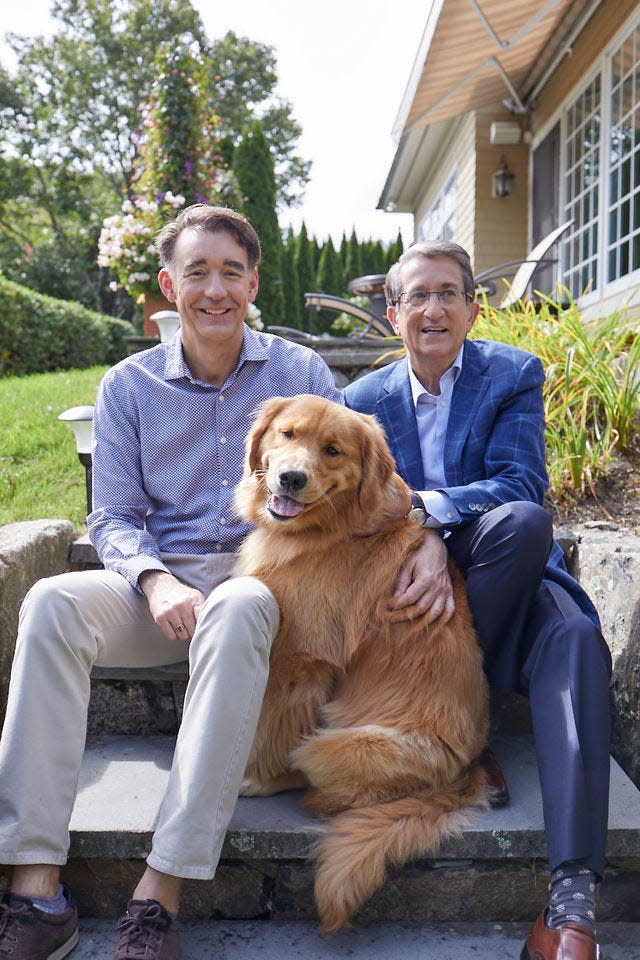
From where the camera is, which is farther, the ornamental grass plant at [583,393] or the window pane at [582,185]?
the window pane at [582,185]

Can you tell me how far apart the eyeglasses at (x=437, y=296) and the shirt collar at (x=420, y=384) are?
159 millimetres

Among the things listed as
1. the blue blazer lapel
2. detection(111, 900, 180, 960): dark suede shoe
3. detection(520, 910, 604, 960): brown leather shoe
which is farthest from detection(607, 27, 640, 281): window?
detection(111, 900, 180, 960): dark suede shoe

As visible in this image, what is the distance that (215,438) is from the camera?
251cm

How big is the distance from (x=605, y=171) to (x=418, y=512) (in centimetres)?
563

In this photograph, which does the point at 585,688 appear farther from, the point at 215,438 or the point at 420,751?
the point at 215,438

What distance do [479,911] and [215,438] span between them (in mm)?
1536

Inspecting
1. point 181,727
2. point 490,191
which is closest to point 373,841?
point 181,727

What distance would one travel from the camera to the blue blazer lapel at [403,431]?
257 cm

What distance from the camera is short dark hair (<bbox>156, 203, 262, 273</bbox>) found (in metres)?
2.45

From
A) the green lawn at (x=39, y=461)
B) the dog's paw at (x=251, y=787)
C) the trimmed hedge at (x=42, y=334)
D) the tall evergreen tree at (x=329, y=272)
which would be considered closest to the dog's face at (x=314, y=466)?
the dog's paw at (x=251, y=787)

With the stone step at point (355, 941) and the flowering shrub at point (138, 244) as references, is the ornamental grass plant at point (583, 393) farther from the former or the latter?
the flowering shrub at point (138, 244)

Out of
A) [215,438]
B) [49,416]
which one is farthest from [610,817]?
[49,416]

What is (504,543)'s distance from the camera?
2086 millimetres

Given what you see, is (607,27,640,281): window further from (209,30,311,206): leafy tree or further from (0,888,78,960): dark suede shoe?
(209,30,311,206): leafy tree
